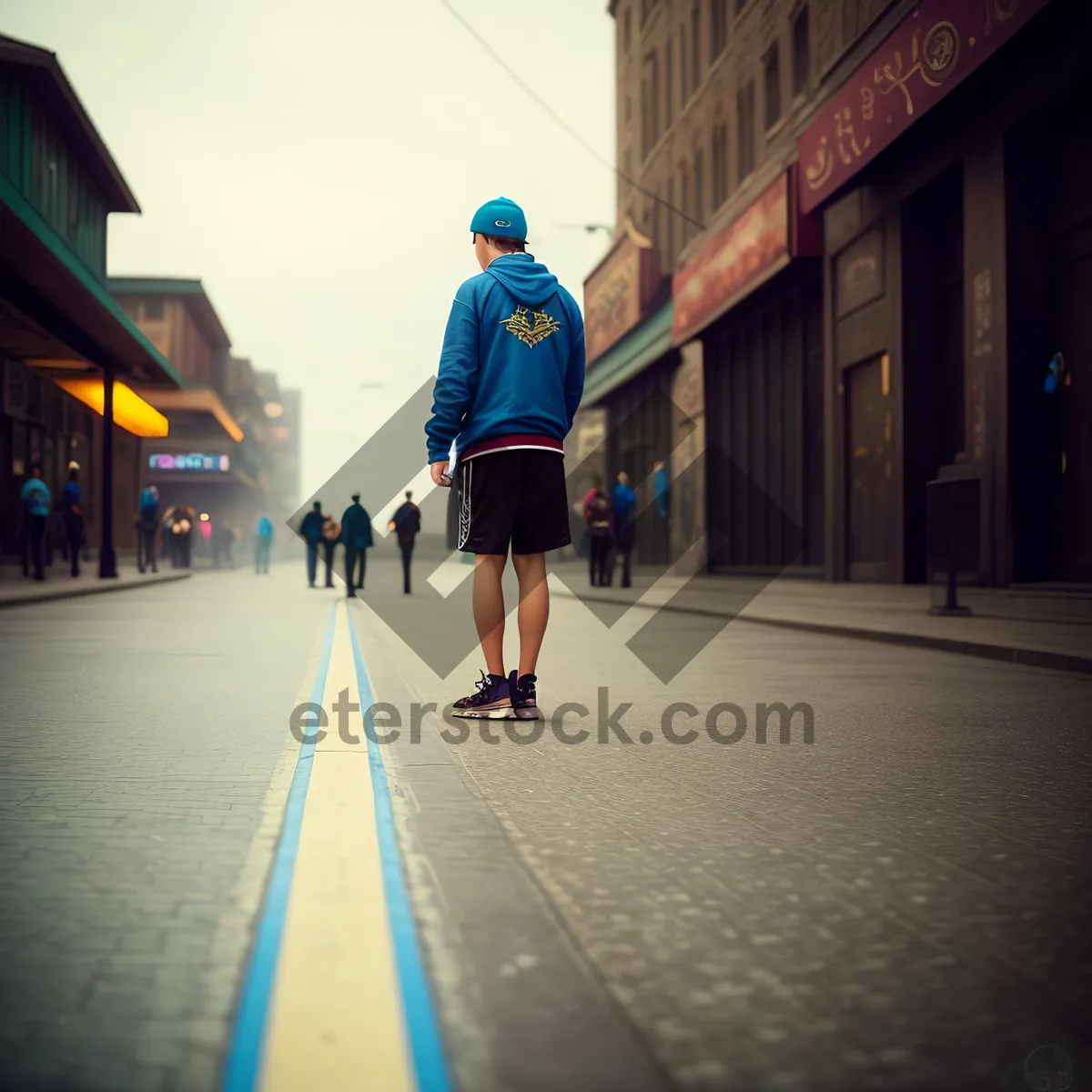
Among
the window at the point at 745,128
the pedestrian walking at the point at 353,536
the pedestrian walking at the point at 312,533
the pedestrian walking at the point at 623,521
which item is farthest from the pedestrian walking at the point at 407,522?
the window at the point at 745,128

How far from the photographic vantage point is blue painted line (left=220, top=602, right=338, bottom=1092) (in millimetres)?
1950

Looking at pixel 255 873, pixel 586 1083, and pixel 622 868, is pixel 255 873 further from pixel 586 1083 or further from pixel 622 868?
pixel 586 1083

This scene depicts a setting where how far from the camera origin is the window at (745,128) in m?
28.3

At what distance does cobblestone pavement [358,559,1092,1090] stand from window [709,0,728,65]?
26166 mm

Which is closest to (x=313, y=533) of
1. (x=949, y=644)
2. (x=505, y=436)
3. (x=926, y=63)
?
(x=926, y=63)

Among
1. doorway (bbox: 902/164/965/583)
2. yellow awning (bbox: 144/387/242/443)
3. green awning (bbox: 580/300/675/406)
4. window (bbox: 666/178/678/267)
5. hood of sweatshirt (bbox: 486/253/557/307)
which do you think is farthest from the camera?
yellow awning (bbox: 144/387/242/443)

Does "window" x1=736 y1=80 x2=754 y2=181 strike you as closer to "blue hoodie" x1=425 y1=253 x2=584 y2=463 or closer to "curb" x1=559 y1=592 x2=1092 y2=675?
"curb" x1=559 y1=592 x2=1092 y2=675

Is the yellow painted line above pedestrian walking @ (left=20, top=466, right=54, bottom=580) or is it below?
below

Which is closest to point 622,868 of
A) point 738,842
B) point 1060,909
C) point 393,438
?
point 738,842

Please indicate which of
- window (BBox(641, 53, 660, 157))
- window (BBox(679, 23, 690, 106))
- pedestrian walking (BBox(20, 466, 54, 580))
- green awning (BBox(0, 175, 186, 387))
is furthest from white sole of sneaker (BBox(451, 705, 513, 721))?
window (BBox(641, 53, 660, 157))

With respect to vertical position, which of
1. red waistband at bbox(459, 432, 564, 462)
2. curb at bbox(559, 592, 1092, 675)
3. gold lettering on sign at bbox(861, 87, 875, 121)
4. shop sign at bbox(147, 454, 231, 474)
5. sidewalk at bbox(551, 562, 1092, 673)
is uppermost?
gold lettering on sign at bbox(861, 87, 875, 121)

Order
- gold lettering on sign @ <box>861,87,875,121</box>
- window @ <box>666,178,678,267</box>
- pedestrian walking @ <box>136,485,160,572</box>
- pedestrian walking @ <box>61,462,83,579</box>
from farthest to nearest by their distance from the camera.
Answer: window @ <box>666,178,678,267</box> < pedestrian walking @ <box>136,485,160,572</box> < pedestrian walking @ <box>61,462,83,579</box> < gold lettering on sign @ <box>861,87,875,121</box>

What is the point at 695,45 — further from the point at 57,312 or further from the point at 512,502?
the point at 512,502

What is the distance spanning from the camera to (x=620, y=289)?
37656 millimetres
